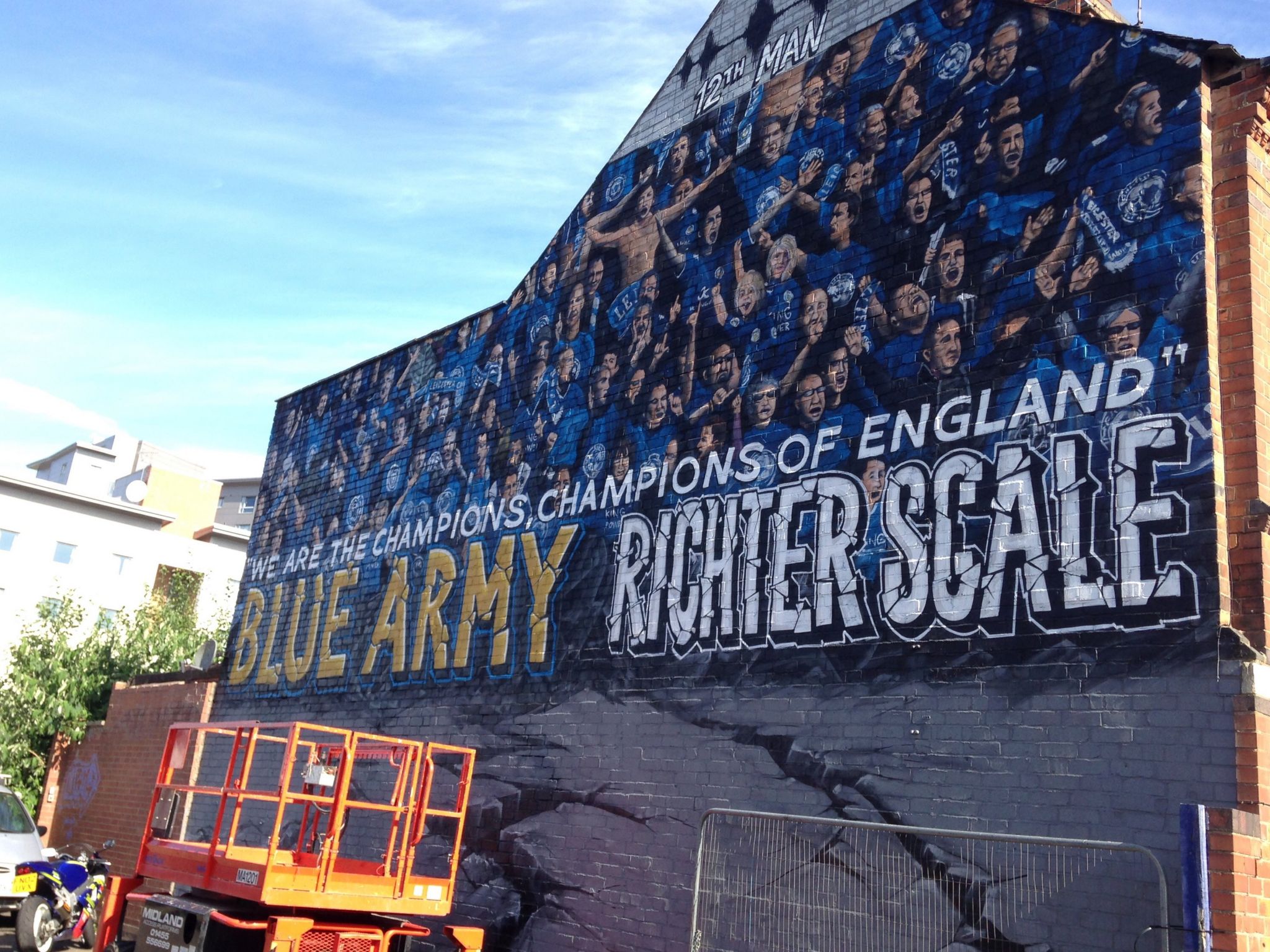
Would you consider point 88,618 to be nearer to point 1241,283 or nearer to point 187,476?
point 187,476

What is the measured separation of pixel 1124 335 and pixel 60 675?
872 inches

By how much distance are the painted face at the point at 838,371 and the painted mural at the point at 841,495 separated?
0.07 meters

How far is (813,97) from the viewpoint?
11.8m

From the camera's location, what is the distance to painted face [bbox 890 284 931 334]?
993 centimetres

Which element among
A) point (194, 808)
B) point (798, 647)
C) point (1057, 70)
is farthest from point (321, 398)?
point (1057, 70)

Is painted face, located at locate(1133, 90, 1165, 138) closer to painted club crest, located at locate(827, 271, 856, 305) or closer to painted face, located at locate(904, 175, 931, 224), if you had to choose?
painted face, located at locate(904, 175, 931, 224)

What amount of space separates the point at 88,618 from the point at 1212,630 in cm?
4412

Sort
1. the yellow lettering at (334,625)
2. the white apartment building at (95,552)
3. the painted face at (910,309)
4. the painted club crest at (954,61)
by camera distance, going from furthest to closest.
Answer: the white apartment building at (95,552) < the yellow lettering at (334,625) < the painted club crest at (954,61) < the painted face at (910,309)

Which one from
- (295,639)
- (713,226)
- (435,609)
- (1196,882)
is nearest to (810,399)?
(713,226)

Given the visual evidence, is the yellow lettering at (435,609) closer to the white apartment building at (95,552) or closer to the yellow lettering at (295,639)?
the yellow lettering at (295,639)

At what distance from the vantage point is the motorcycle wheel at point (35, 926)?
13.6m

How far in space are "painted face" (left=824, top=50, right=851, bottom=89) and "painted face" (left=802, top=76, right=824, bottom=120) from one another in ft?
0.40

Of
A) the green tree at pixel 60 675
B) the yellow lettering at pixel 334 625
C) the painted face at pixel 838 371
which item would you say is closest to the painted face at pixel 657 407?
the painted face at pixel 838 371

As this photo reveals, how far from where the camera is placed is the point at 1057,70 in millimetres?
9594
